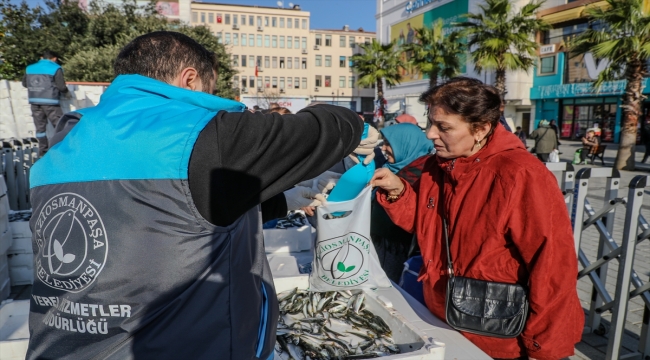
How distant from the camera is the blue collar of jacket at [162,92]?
135 centimetres

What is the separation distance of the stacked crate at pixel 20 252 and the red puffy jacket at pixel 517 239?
4614mm

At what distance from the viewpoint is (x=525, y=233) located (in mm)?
2086

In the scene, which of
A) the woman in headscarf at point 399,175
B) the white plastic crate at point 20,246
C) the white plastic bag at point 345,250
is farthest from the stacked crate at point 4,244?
the woman in headscarf at point 399,175

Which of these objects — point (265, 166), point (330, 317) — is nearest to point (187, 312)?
point (265, 166)

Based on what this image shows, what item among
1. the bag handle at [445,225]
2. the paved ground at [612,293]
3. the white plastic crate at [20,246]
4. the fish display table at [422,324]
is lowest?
the paved ground at [612,293]

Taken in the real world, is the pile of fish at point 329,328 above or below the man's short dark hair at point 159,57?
below

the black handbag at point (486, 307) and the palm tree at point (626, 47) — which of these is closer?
the black handbag at point (486, 307)

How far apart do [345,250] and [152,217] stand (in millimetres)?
1753

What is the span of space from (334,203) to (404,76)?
174 ft

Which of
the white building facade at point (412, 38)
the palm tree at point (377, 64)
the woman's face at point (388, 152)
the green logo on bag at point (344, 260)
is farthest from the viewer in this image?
the white building facade at point (412, 38)

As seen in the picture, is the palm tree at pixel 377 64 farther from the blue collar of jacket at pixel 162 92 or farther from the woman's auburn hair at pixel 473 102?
the blue collar of jacket at pixel 162 92

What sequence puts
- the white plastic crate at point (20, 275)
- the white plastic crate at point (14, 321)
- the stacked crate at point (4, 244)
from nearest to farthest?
1. the white plastic crate at point (14, 321)
2. the stacked crate at point (4, 244)
3. the white plastic crate at point (20, 275)

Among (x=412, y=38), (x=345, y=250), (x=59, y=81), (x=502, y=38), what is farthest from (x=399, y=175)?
(x=412, y=38)

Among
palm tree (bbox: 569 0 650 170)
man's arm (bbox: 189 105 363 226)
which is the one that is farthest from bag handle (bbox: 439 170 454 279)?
palm tree (bbox: 569 0 650 170)
